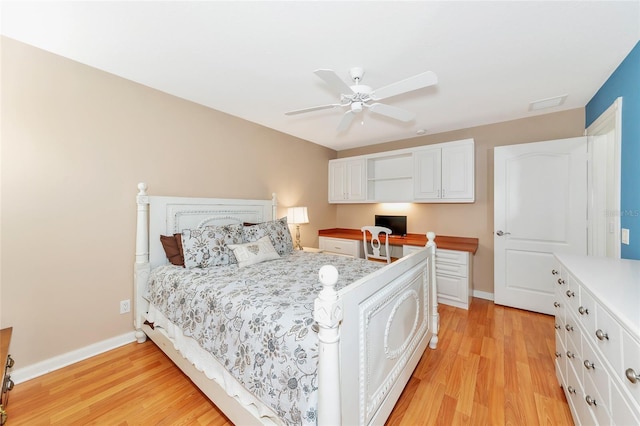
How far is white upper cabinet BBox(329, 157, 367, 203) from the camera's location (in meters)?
4.34

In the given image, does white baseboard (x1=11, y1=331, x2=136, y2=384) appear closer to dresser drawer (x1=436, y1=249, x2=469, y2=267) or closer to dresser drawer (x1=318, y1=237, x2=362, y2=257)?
dresser drawer (x1=318, y1=237, x2=362, y2=257)

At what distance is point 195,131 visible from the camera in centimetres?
282

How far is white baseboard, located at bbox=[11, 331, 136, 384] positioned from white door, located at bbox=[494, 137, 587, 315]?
4.22 meters

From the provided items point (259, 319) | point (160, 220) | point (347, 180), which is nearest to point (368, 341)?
point (259, 319)

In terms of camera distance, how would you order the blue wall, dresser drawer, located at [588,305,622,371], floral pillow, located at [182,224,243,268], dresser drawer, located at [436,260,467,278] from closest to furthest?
1. dresser drawer, located at [588,305,622,371]
2. the blue wall
3. floral pillow, located at [182,224,243,268]
4. dresser drawer, located at [436,260,467,278]

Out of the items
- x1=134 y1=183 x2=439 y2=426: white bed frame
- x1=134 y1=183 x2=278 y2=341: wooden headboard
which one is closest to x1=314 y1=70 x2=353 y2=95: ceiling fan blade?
x1=134 y1=183 x2=439 y2=426: white bed frame

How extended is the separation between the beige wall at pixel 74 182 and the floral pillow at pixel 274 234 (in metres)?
0.79

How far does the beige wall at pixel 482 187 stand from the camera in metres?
3.03

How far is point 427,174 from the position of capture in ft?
12.0

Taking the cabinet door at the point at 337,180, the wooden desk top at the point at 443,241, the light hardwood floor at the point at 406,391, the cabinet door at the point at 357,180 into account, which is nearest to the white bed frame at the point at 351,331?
the light hardwood floor at the point at 406,391

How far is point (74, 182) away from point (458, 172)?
13.6 feet

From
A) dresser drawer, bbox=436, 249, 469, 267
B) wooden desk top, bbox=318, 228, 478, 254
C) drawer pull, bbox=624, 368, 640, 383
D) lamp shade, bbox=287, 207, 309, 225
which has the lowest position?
dresser drawer, bbox=436, 249, 469, 267

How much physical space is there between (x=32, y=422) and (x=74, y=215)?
54.9 inches

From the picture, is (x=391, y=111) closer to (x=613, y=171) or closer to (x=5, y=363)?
(x=613, y=171)
